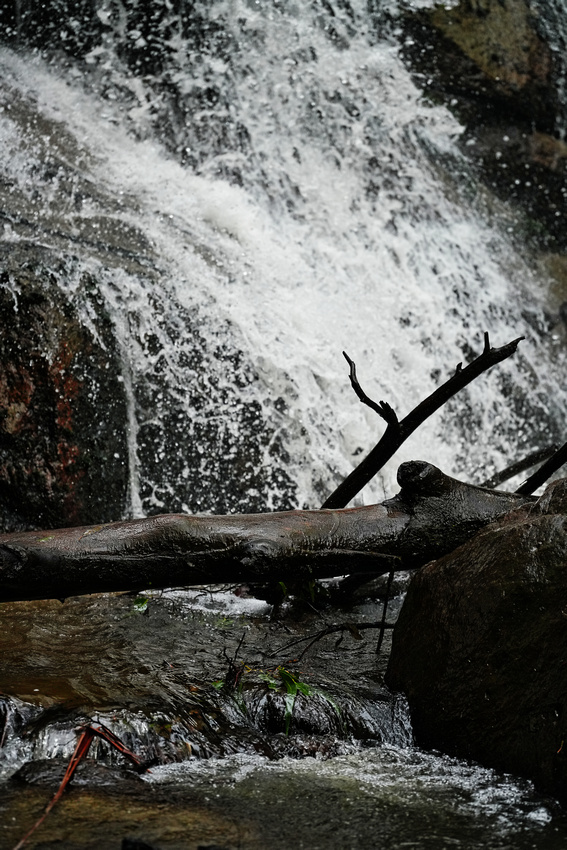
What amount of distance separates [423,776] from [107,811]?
1.00 meters

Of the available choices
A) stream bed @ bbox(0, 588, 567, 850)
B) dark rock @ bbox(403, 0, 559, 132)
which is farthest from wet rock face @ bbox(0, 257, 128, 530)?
dark rock @ bbox(403, 0, 559, 132)

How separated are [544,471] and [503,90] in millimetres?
9228

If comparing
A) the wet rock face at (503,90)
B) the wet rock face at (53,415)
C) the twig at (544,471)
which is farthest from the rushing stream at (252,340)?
the twig at (544,471)

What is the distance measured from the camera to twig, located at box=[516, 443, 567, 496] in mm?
3452

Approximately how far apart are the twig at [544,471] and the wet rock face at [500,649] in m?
0.53

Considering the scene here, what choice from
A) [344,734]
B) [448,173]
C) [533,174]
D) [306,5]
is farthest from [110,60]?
[344,734]

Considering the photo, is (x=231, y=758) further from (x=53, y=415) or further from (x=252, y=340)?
(x=252, y=340)

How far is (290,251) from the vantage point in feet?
28.5

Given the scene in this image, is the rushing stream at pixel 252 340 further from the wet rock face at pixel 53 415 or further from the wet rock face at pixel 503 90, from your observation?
the wet rock face at pixel 503 90

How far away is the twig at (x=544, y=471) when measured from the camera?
11.3 feet

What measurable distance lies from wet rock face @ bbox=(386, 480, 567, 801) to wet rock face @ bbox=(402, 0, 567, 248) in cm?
877

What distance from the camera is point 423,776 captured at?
A: 103 inches

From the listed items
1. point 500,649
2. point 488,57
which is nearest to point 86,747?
point 500,649

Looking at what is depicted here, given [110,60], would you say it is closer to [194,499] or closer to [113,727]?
[194,499]
